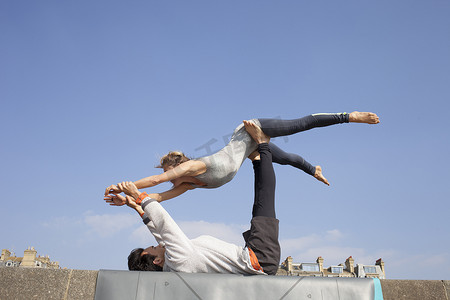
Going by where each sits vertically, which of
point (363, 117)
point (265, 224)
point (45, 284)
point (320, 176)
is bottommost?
point (45, 284)

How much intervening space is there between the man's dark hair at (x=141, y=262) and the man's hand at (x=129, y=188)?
1.84ft

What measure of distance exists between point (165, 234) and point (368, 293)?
1745mm

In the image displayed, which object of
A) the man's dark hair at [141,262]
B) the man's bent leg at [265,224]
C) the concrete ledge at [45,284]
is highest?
the man's bent leg at [265,224]

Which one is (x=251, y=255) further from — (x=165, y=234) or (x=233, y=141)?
(x=233, y=141)

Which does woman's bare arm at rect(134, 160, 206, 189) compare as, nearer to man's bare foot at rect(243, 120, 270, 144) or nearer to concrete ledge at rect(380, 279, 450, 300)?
man's bare foot at rect(243, 120, 270, 144)

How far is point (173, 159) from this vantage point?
14.3ft

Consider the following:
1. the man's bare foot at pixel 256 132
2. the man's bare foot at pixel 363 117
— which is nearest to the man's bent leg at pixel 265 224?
the man's bare foot at pixel 256 132

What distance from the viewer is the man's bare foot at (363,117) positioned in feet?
14.3

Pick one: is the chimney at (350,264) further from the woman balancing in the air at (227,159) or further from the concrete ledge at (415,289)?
the concrete ledge at (415,289)

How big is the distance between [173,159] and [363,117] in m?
2.43

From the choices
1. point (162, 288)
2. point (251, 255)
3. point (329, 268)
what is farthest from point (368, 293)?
point (329, 268)

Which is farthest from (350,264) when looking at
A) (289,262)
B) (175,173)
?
(175,173)

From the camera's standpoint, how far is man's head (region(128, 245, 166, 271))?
10.7 feet

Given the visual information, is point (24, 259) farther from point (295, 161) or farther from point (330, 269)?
point (295, 161)
